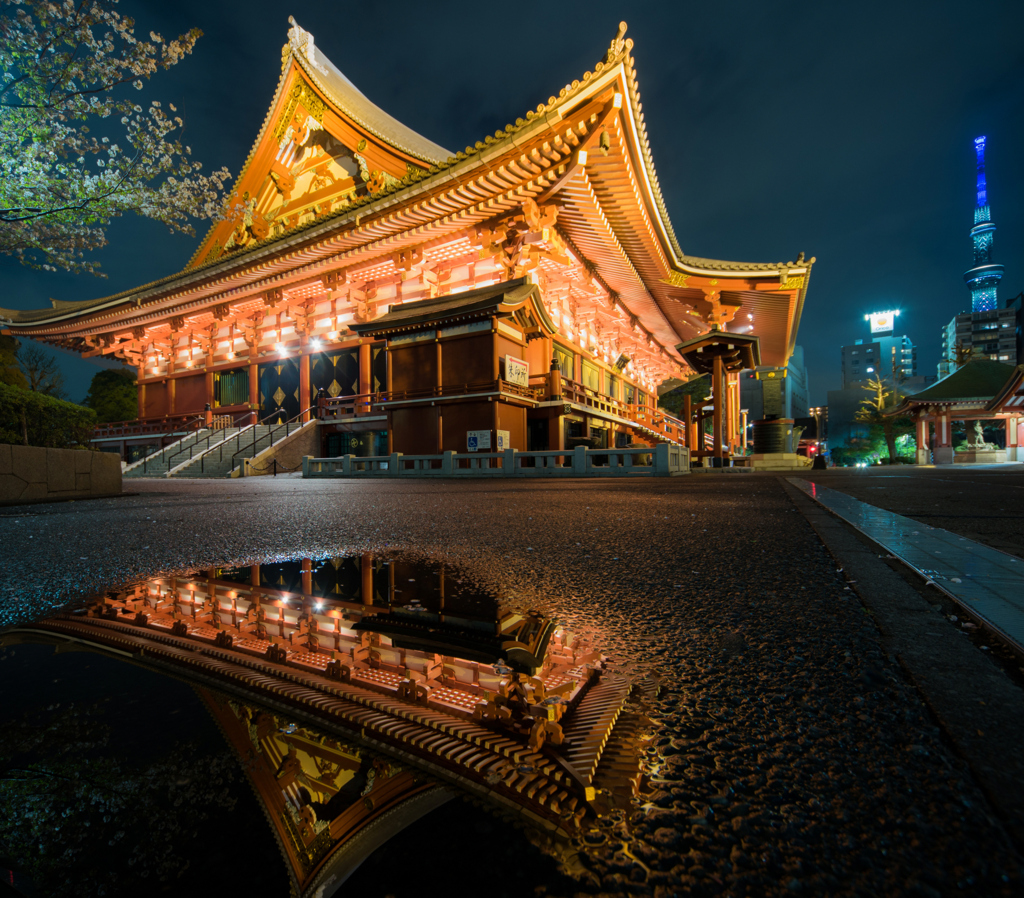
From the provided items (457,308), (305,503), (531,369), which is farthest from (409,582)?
(531,369)

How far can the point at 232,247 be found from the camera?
1820 cm

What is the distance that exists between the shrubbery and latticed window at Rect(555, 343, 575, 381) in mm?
10905

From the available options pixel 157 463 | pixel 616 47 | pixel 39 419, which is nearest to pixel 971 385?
pixel 616 47

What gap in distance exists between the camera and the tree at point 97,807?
1.46 ft

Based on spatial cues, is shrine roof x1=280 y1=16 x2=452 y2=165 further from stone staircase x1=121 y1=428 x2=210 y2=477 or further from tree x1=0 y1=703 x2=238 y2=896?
tree x1=0 y1=703 x2=238 y2=896

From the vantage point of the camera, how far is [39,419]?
28.3 feet

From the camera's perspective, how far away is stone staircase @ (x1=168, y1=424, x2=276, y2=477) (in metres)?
14.2

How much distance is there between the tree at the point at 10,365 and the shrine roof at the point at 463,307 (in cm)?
1109

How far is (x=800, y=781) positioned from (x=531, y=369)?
1344cm

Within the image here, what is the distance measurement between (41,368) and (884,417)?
46.9 metres

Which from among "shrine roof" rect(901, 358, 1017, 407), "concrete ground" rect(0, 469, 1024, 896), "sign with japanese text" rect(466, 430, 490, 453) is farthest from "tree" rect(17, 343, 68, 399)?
"shrine roof" rect(901, 358, 1017, 407)

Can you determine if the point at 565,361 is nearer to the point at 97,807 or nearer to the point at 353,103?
the point at 353,103

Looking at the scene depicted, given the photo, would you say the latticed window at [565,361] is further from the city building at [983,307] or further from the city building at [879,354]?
the city building at [879,354]

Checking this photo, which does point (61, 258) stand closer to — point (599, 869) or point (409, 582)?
point (409, 582)
